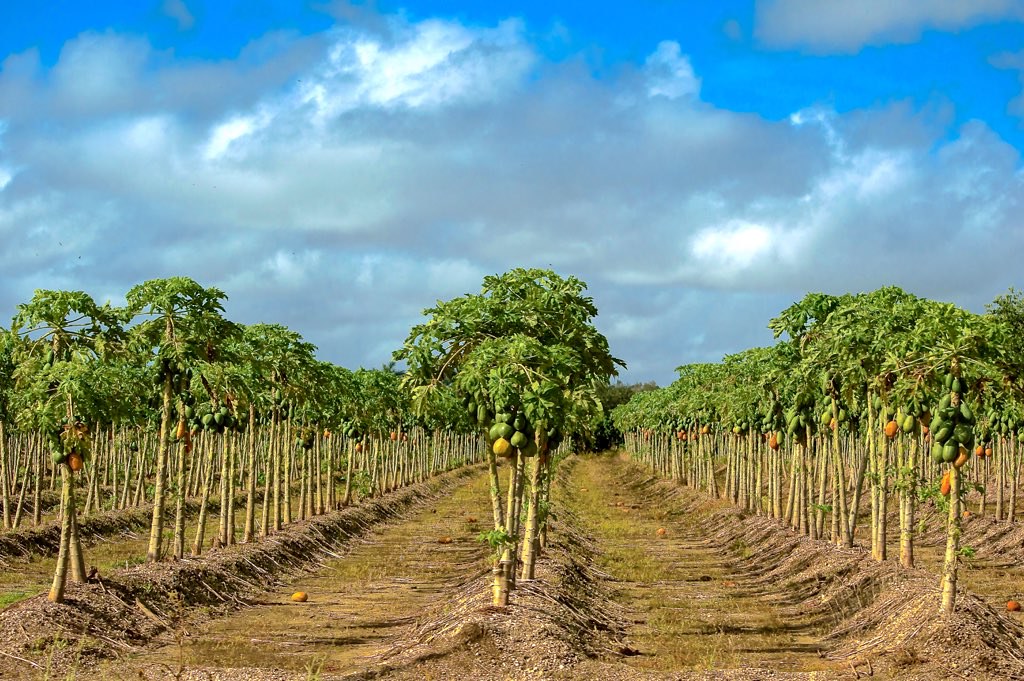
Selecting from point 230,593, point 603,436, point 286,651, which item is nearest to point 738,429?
point 230,593

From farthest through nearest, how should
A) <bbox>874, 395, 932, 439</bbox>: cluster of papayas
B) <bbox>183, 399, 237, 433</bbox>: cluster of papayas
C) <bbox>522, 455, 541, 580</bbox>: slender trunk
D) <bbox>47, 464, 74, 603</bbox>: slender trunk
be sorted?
<bbox>183, 399, 237, 433</bbox>: cluster of papayas
<bbox>522, 455, 541, 580</bbox>: slender trunk
<bbox>874, 395, 932, 439</bbox>: cluster of papayas
<bbox>47, 464, 74, 603</bbox>: slender trunk

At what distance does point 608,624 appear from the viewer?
17250mm

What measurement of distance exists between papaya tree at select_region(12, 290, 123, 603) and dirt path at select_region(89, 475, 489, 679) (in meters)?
2.47

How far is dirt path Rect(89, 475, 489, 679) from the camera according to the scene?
14.2 metres

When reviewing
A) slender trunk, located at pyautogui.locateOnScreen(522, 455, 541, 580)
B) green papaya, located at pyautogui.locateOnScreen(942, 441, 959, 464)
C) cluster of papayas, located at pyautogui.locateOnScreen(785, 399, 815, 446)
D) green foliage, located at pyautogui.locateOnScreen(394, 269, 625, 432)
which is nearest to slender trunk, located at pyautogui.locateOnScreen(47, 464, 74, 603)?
green foliage, located at pyautogui.locateOnScreen(394, 269, 625, 432)

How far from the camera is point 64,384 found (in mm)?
15141

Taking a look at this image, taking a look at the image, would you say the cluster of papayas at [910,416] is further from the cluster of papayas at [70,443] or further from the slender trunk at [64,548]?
the slender trunk at [64,548]

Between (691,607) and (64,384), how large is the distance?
38.0 feet

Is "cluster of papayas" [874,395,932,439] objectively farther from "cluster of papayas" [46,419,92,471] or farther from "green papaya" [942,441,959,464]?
"cluster of papayas" [46,419,92,471]

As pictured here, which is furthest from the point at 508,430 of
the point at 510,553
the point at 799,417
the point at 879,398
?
the point at 799,417

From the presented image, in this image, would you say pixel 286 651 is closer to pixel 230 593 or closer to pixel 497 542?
pixel 497 542

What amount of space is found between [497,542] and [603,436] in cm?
9776

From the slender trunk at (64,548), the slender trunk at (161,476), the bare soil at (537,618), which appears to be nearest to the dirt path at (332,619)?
the bare soil at (537,618)

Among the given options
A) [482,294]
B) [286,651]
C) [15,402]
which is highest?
[482,294]
